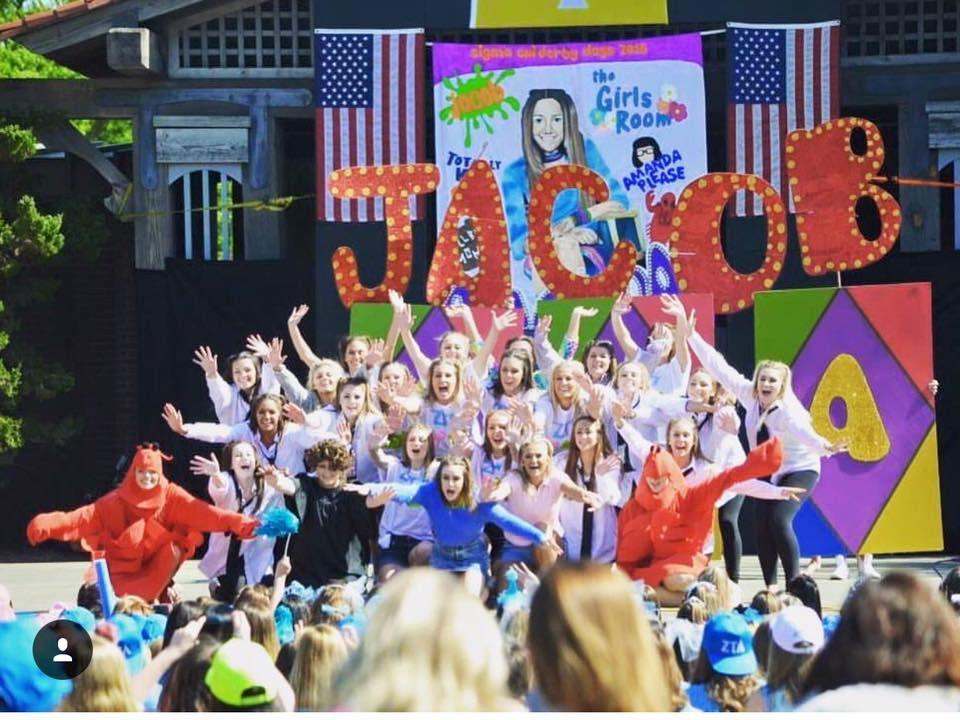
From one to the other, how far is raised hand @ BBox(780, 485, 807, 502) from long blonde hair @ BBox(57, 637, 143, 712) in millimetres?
5556

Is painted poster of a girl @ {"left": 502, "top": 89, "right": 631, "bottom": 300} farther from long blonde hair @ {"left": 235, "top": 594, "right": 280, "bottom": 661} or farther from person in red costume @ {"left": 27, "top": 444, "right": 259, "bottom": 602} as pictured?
long blonde hair @ {"left": 235, "top": 594, "right": 280, "bottom": 661}

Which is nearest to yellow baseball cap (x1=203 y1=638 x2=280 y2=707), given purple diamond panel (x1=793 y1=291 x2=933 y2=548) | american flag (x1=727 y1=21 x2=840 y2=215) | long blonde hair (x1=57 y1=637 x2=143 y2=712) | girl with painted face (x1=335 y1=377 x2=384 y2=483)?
long blonde hair (x1=57 y1=637 x2=143 y2=712)

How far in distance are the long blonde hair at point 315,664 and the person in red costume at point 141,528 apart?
404 cm

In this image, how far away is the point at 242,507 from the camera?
8961 mm

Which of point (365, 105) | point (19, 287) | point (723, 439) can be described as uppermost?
point (365, 105)

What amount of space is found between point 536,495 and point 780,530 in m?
1.28

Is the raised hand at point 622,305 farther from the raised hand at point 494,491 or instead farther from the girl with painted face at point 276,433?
the raised hand at point 494,491

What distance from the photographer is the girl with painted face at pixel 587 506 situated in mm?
8961

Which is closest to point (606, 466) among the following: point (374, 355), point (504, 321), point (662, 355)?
point (504, 321)

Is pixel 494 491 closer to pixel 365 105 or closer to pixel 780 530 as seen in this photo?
pixel 780 530

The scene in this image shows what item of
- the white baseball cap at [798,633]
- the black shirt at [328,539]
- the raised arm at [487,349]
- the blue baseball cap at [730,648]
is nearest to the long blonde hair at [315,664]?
the blue baseball cap at [730,648]

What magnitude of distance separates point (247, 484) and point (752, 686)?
454 centimetres

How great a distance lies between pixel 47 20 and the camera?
12.6 metres

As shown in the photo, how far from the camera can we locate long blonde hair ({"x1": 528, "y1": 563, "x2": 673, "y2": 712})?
285cm
